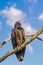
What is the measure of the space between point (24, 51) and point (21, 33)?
110 centimetres

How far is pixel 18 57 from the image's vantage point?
929 centimetres

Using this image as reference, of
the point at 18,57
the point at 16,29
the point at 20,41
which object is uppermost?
the point at 16,29

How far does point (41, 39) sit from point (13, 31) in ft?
9.43

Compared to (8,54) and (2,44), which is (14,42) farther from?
(8,54)

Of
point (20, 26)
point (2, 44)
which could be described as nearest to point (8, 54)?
point (2, 44)

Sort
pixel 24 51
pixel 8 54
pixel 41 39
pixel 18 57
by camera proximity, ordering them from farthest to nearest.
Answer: pixel 24 51, pixel 18 57, pixel 41 39, pixel 8 54

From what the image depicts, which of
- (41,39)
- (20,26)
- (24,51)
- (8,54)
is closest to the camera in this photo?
(8,54)

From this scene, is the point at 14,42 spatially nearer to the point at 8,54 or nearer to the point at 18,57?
the point at 18,57

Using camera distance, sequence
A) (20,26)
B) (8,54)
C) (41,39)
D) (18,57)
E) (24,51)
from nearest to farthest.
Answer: (8,54), (41,39), (18,57), (24,51), (20,26)

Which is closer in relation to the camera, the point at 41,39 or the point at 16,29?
the point at 41,39

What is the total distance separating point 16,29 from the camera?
10461 mm

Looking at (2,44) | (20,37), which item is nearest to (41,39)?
(2,44)

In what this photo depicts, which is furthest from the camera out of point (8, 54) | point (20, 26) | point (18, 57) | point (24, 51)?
point (20, 26)

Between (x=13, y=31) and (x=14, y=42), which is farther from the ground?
(x=13, y=31)
